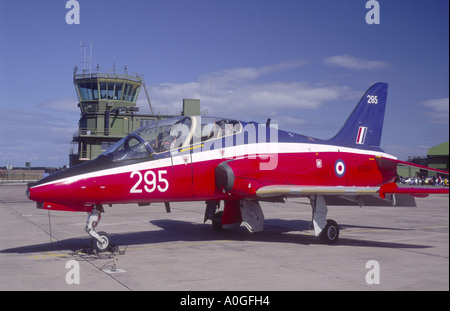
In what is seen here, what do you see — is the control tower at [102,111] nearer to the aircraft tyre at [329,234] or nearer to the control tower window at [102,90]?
the control tower window at [102,90]

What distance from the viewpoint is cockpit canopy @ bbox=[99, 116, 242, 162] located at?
975cm

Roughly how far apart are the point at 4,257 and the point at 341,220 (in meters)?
12.6

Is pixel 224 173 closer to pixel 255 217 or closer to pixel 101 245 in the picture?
pixel 255 217

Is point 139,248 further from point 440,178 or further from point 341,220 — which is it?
point 440,178

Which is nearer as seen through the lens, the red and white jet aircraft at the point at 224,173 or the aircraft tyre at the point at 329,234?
the red and white jet aircraft at the point at 224,173

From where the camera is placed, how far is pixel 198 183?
10.5m

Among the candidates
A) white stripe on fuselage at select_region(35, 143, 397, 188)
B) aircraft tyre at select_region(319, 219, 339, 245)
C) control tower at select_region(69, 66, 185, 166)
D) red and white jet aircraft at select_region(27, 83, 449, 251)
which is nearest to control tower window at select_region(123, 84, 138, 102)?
control tower at select_region(69, 66, 185, 166)

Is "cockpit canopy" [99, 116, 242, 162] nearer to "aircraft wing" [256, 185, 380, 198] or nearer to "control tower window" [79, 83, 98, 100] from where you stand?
"aircraft wing" [256, 185, 380, 198]

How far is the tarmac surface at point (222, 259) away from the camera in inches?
274

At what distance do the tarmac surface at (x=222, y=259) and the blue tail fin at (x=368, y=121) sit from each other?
3009 millimetres

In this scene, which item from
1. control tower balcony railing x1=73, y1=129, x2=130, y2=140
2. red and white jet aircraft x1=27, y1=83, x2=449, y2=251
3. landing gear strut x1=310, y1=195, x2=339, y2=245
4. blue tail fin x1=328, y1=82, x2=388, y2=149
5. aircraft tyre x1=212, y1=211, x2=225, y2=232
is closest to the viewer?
red and white jet aircraft x1=27, y1=83, x2=449, y2=251

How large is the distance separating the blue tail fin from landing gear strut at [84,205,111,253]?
822 centimetres

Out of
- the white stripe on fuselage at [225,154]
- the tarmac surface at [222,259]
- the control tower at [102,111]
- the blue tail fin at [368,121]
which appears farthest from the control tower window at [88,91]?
the white stripe on fuselage at [225,154]
